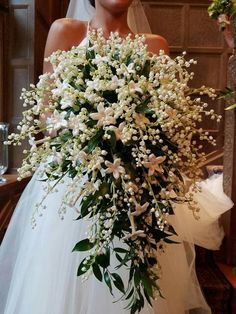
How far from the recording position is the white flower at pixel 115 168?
80 centimetres

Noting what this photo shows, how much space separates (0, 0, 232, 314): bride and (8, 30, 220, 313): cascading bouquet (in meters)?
0.21

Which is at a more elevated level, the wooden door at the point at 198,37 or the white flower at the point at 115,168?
the wooden door at the point at 198,37

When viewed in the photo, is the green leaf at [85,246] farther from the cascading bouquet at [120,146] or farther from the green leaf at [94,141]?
the green leaf at [94,141]

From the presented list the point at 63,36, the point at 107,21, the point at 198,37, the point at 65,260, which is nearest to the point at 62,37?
the point at 63,36

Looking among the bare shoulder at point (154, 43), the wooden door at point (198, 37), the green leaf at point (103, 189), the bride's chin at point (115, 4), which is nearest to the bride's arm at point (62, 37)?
the bride's chin at point (115, 4)

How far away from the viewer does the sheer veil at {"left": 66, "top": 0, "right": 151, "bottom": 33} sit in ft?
4.94

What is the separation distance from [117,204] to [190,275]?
578mm

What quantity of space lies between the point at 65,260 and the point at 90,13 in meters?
1.01

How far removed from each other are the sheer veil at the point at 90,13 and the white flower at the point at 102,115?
828mm

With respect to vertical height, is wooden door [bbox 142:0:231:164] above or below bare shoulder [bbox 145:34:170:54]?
above

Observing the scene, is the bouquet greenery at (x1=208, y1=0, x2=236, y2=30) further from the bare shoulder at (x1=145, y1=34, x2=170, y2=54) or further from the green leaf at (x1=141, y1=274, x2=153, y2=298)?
the green leaf at (x1=141, y1=274, x2=153, y2=298)

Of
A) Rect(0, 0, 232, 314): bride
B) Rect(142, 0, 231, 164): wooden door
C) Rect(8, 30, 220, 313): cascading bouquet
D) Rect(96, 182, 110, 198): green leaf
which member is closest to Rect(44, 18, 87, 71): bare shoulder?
Rect(0, 0, 232, 314): bride

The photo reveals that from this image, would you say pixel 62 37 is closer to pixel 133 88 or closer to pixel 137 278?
pixel 133 88

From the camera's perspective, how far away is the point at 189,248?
1.30 m
